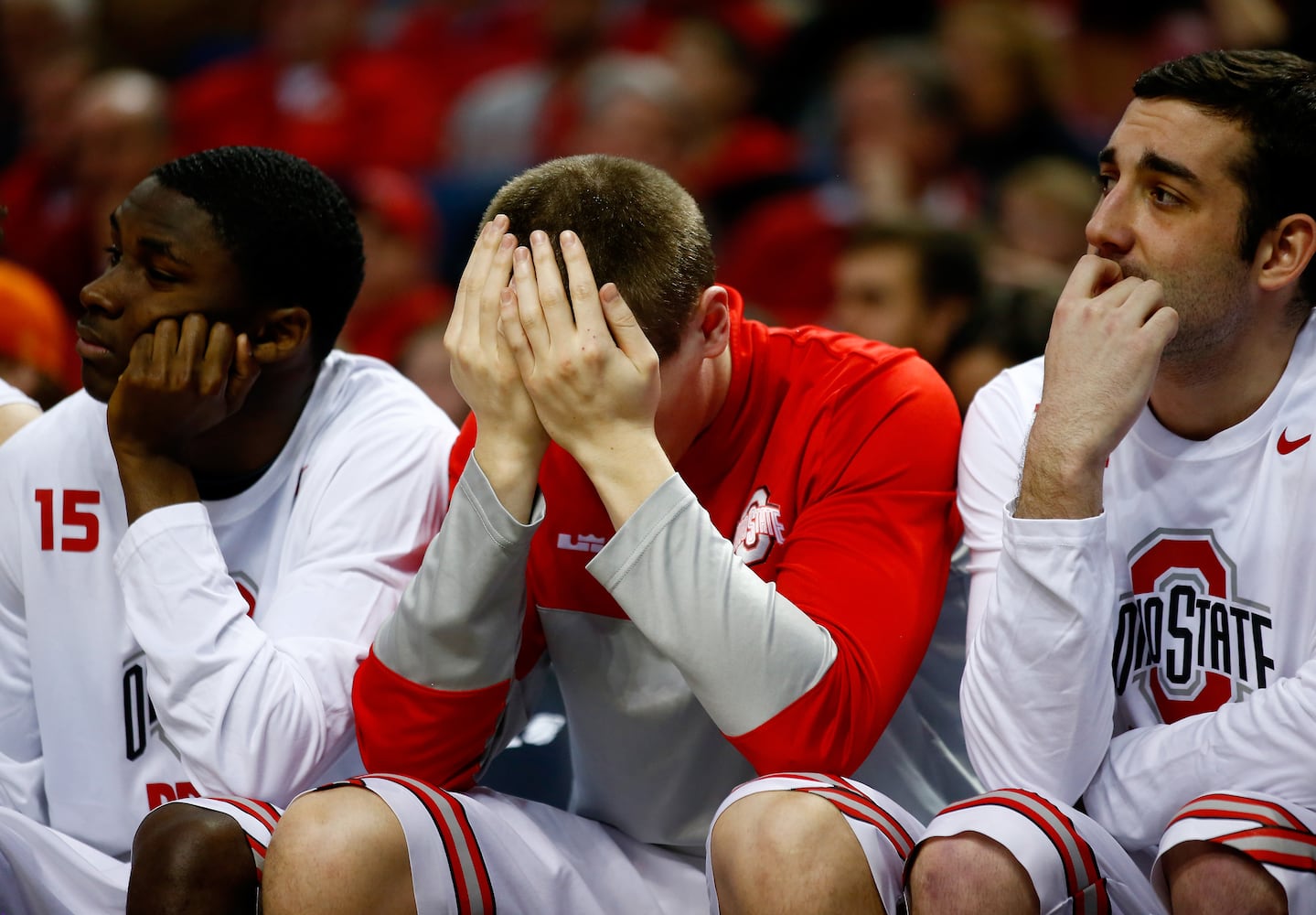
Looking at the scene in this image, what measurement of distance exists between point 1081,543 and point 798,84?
16.0 feet

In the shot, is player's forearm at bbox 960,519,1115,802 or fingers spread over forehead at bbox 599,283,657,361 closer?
player's forearm at bbox 960,519,1115,802

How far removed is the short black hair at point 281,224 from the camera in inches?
93.3

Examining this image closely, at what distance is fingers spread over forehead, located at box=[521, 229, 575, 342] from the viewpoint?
1998 millimetres

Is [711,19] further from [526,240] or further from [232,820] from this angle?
[232,820]

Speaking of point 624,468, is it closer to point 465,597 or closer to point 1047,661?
point 465,597

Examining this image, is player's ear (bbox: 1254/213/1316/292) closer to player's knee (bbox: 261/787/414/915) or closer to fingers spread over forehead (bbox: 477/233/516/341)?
fingers spread over forehead (bbox: 477/233/516/341)

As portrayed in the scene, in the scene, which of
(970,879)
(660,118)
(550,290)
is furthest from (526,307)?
(660,118)

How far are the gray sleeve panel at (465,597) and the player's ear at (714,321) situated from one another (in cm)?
37

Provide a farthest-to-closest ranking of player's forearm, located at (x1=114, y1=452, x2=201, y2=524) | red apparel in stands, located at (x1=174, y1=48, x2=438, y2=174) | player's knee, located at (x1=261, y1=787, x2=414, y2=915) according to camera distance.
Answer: red apparel in stands, located at (x1=174, y1=48, x2=438, y2=174)
player's forearm, located at (x1=114, y1=452, x2=201, y2=524)
player's knee, located at (x1=261, y1=787, x2=414, y2=915)

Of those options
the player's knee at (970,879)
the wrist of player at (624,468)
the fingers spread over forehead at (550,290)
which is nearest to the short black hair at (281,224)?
the fingers spread over forehead at (550,290)

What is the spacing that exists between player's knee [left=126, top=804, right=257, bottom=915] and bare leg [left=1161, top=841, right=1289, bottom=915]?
1.14 m

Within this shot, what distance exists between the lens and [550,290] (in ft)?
6.59

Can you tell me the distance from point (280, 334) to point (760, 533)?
33.5 inches

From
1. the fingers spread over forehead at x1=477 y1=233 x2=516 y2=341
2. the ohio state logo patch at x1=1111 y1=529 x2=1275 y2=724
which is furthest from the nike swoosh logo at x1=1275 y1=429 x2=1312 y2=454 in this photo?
the fingers spread over forehead at x1=477 y1=233 x2=516 y2=341
